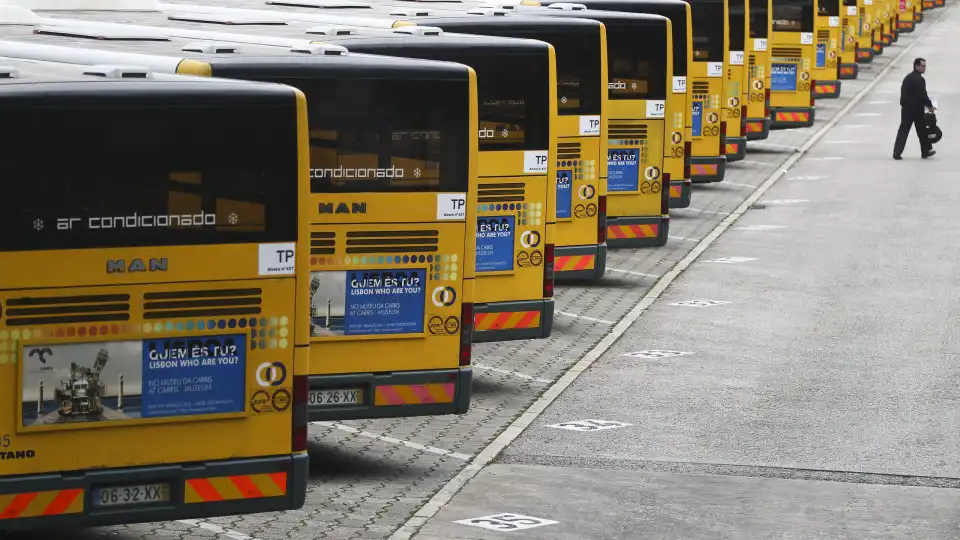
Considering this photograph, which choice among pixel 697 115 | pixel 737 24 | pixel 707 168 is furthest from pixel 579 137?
pixel 737 24

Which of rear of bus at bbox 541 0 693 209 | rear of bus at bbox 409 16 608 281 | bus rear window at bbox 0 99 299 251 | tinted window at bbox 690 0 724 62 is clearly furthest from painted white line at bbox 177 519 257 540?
tinted window at bbox 690 0 724 62

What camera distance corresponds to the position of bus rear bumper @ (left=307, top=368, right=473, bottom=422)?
13.7 m

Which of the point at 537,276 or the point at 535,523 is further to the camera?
the point at 537,276

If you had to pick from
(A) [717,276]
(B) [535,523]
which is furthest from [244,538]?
(A) [717,276]

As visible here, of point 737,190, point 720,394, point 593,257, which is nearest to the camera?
point 720,394

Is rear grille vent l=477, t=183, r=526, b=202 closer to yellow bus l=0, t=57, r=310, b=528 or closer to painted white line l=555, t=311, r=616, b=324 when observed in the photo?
painted white line l=555, t=311, r=616, b=324

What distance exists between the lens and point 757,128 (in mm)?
35875

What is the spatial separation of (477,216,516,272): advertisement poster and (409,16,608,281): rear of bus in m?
3.20

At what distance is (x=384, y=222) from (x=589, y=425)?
3.17 m

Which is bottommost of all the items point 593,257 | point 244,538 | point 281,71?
point 244,538

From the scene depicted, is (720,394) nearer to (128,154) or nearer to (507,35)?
(507,35)

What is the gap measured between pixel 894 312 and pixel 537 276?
579 centimetres

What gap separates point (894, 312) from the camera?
70.3ft

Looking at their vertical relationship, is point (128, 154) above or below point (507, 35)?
below
